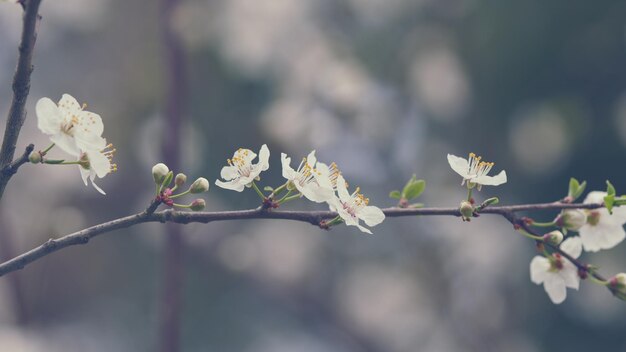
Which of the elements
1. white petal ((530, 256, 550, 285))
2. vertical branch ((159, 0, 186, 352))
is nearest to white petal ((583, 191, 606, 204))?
white petal ((530, 256, 550, 285))

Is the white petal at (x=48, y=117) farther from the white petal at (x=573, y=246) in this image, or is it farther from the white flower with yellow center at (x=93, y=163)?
the white petal at (x=573, y=246)

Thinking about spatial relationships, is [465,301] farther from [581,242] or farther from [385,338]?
[581,242]

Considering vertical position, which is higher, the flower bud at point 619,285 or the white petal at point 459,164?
the white petal at point 459,164

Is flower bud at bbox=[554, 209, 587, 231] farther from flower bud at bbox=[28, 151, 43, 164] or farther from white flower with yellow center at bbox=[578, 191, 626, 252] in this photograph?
flower bud at bbox=[28, 151, 43, 164]

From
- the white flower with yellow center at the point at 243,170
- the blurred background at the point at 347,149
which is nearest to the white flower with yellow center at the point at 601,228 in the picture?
the white flower with yellow center at the point at 243,170

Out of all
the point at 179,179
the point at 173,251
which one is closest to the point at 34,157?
the point at 179,179

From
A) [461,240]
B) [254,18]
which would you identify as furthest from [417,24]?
[461,240]

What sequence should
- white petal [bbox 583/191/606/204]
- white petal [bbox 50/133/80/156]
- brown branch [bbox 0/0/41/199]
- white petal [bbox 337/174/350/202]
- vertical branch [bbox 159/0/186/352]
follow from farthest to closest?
vertical branch [bbox 159/0/186/352] → white petal [bbox 583/191/606/204] → white petal [bbox 337/174/350/202] → white petal [bbox 50/133/80/156] → brown branch [bbox 0/0/41/199]
